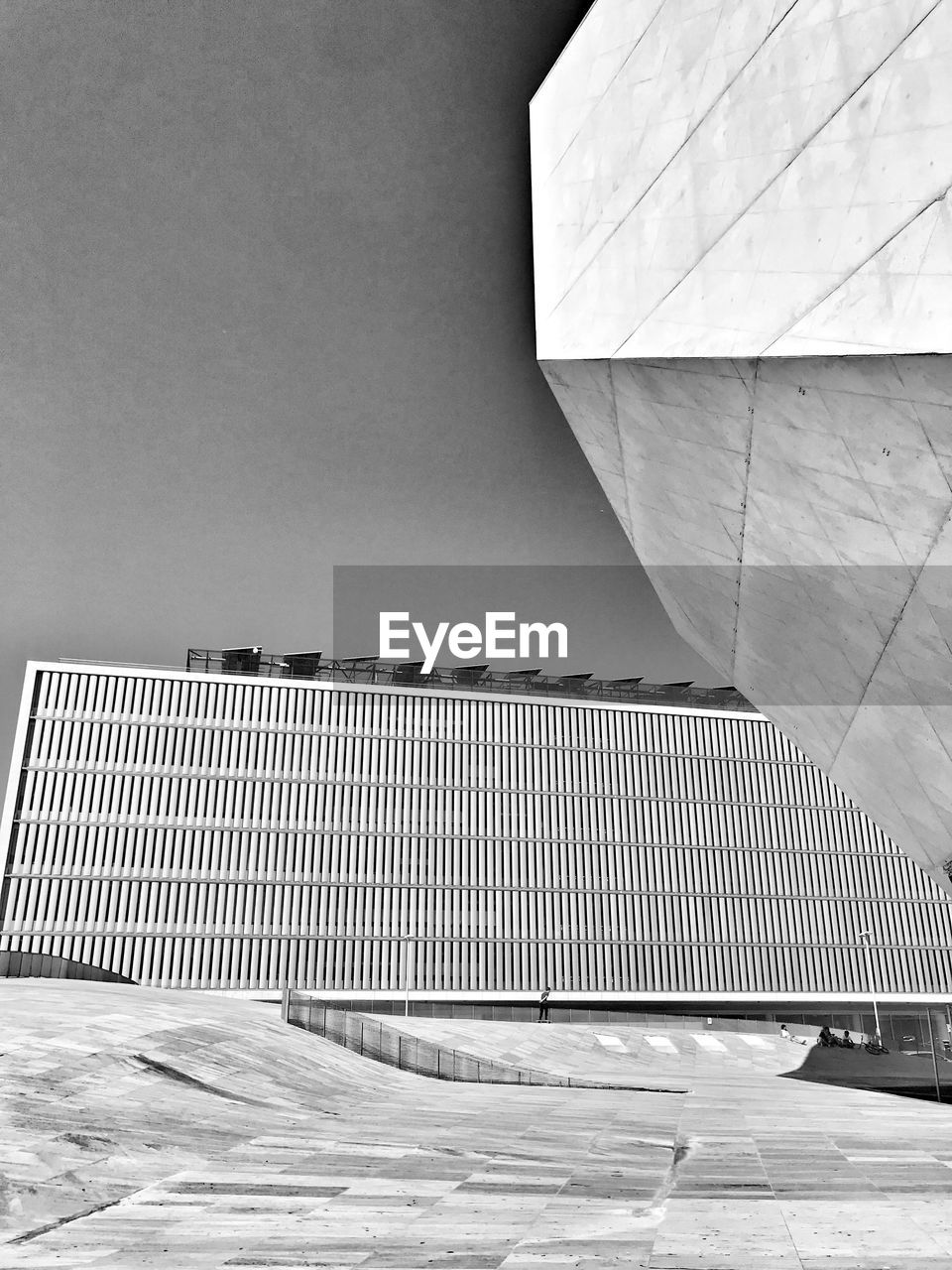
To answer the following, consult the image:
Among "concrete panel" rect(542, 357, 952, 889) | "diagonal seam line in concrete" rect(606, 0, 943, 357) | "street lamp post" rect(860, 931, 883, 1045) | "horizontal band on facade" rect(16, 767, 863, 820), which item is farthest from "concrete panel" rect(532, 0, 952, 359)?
"street lamp post" rect(860, 931, 883, 1045)

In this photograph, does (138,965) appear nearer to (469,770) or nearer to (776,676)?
(469,770)

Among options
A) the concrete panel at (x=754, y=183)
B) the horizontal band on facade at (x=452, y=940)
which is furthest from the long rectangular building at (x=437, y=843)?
the concrete panel at (x=754, y=183)

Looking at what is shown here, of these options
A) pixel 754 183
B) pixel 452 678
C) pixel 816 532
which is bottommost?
pixel 816 532

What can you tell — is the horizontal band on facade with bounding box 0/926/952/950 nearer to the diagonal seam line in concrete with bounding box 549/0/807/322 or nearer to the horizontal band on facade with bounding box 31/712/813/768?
the horizontal band on facade with bounding box 31/712/813/768

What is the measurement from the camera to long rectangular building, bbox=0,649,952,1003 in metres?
64.4

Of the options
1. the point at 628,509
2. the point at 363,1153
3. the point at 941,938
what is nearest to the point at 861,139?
the point at 628,509

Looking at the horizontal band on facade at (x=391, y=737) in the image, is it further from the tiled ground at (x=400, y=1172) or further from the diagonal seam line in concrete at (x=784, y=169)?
the diagonal seam line in concrete at (x=784, y=169)

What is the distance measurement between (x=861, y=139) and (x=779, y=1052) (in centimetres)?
3747

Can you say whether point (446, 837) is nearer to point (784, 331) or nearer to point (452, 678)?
point (452, 678)

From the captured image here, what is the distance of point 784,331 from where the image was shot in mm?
7824

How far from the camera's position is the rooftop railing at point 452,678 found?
72250 mm

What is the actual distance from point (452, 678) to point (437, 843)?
13.2 metres

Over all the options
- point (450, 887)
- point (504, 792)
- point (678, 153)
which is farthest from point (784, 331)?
point (504, 792)

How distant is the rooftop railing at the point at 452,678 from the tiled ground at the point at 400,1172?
58.7 metres
